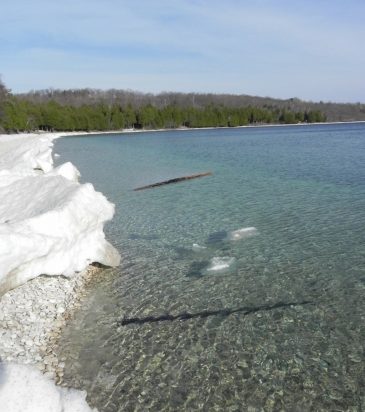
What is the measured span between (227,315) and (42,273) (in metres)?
4.78

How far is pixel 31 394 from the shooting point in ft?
20.1

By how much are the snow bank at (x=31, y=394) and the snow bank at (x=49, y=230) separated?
118 inches

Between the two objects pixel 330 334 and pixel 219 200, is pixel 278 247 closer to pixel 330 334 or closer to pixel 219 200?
pixel 330 334

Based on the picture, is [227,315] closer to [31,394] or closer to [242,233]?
[31,394]

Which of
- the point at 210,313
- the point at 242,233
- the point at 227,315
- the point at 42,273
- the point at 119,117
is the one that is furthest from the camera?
the point at 119,117

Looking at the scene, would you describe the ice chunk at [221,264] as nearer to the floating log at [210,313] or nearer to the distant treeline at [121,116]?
the floating log at [210,313]

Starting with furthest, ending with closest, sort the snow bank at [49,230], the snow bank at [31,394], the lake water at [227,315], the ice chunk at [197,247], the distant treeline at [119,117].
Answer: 1. the distant treeline at [119,117]
2. the ice chunk at [197,247]
3. the snow bank at [49,230]
4. the lake water at [227,315]
5. the snow bank at [31,394]

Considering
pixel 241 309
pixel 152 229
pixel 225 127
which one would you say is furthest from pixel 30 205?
pixel 225 127

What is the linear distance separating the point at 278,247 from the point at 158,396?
8.28 meters

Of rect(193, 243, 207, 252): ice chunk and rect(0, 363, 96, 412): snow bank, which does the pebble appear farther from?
rect(193, 243, 207, 252): ice chunk

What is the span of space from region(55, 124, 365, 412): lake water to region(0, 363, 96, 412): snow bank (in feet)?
1.74

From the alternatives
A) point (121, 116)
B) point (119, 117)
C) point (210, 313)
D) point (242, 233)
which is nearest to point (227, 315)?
point (210, 313)

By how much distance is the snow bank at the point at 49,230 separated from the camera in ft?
31.1

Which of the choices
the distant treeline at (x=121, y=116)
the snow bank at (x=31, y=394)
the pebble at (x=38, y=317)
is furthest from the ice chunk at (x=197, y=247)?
the distant treeline at (x=121, y=116)
